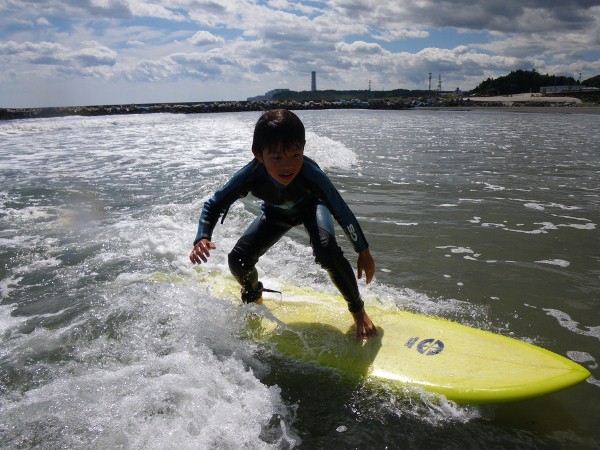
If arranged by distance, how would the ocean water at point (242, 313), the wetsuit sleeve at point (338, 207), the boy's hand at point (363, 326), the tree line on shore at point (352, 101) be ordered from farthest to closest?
1. the tree line on shore at point (352, 101)
2. the boy's hand at point (363, 326)
3. the wetsuit sleeve at point (338, 207)
4. the ocean water at point (242, 313)

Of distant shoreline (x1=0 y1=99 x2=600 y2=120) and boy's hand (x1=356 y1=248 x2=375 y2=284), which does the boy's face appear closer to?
boy's hand (x1=356 y1=248 x2=375 y2=284)

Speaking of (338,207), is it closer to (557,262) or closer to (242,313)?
(242,313)

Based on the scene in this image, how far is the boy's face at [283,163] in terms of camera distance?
10.0 ft


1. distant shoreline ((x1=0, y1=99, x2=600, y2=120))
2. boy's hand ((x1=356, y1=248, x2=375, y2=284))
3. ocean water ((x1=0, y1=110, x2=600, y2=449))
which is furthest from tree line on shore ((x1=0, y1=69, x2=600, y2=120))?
boy's hand ((x1=356, y1=248, x2=375, y2=284))

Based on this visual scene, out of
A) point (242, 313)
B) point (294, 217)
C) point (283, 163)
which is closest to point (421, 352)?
point (294, 217)

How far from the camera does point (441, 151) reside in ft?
49.4

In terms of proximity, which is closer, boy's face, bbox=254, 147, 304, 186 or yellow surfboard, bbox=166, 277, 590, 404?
yellow surfboard, bbox=166, 277, 590, 404

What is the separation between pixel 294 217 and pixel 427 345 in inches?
55.0

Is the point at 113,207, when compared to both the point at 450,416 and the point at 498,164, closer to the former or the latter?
the point at 450,416

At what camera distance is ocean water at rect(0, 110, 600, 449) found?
251 cm

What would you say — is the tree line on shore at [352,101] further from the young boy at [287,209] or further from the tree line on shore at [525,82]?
the young boy at [287,209]

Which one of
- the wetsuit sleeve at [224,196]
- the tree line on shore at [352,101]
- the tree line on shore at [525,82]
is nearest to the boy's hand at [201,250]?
the wetsuit sleeve at [224,196]

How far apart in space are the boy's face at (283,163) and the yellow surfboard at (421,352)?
4.01ft

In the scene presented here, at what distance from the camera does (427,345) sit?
3.19 meters
